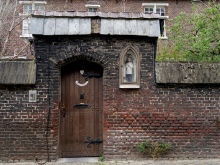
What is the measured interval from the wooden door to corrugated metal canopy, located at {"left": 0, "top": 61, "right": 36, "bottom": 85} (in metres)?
0.84

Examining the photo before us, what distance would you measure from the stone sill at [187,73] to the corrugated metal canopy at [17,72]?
3.33 m

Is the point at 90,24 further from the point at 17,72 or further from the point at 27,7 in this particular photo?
the point at 27,7

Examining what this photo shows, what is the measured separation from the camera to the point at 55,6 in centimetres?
1939

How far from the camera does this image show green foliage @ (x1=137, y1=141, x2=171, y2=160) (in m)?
6.89

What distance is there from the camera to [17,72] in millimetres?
6887

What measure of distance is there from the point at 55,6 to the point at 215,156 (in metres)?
16.0

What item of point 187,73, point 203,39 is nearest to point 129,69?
point 187,73

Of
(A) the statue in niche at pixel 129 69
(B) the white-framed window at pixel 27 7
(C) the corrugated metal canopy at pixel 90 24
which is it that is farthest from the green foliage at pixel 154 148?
(B) the white-framed window at pixel 27 7

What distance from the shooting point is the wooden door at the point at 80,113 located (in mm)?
7219

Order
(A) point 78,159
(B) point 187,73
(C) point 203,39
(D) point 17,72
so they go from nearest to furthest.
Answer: (D) point 17,72
(A) point 78,159
(B) point 187,73
(C) point 203,39

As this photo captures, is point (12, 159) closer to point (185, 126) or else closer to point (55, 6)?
point (185, 126)

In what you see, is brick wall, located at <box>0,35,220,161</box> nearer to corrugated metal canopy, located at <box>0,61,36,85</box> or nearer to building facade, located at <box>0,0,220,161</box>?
building facade, located at <box>0,0,220,161</box>

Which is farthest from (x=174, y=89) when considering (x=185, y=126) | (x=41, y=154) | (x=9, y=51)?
(x=9, y=51)

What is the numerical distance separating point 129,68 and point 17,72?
2.97 meters
